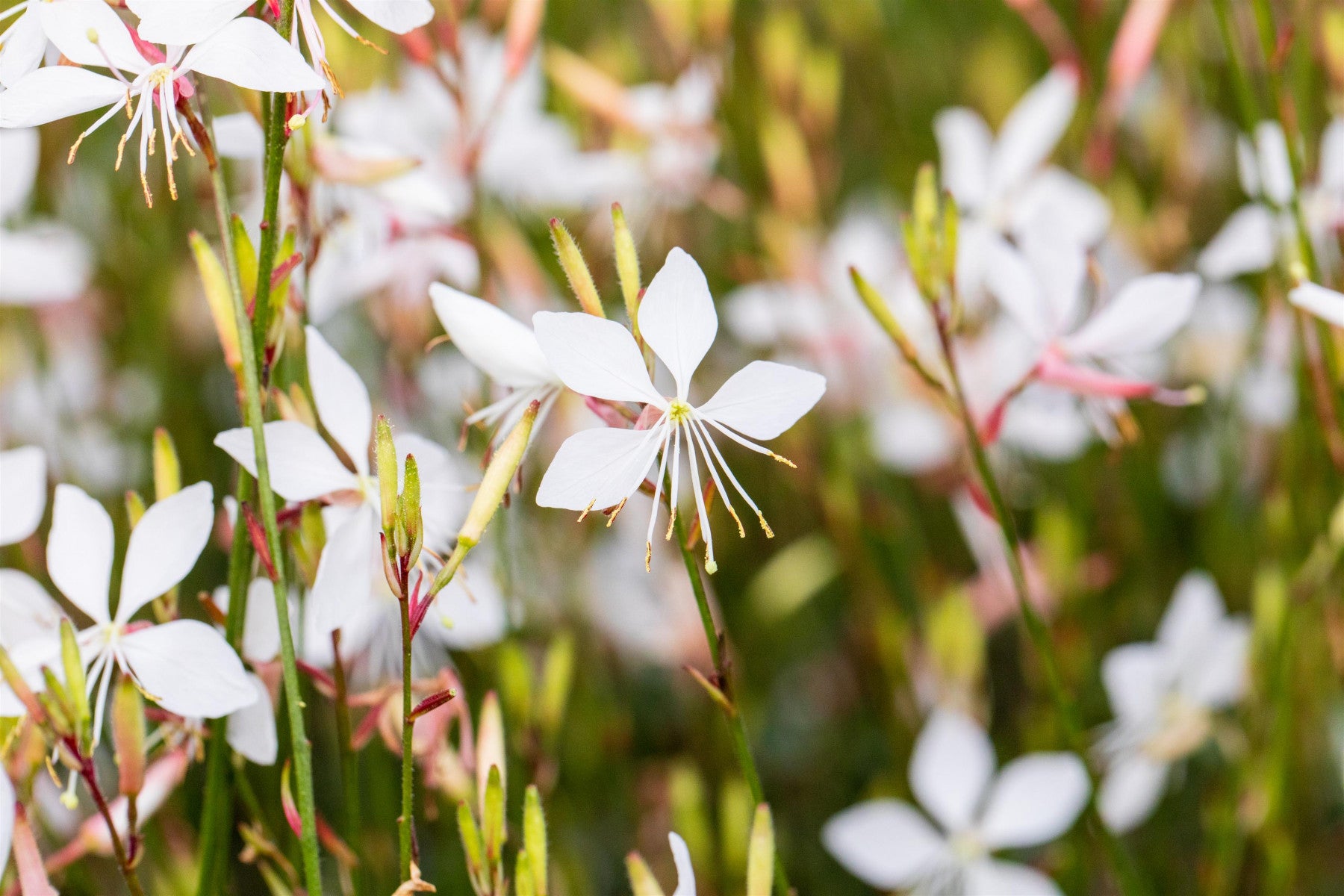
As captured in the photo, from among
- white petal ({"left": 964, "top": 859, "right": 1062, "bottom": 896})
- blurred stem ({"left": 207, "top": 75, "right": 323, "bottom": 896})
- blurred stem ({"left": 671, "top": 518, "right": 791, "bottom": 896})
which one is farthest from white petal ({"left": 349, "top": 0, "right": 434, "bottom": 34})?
white petal ({"left": 964, "top": 859, "right": 1062, "bottom": 896})

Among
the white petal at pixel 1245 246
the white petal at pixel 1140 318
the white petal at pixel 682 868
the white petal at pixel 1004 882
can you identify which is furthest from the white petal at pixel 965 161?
the white petal at pixel 682 868

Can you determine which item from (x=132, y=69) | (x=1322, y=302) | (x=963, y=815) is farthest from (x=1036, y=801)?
(x=132, y=69)

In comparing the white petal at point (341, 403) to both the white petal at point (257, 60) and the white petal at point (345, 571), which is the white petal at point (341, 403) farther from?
the white petal at point (257, 60)

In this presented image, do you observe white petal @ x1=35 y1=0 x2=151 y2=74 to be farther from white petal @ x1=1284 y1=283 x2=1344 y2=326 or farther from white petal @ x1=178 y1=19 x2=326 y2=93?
white petal @ x1=1284 y1=283 x2=1344 y2=326

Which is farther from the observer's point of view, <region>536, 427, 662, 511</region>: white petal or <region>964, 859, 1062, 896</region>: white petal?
<region>964, 859, 1062, 896</region>: white petal

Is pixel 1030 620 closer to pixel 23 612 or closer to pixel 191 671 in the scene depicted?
pixel 191 671

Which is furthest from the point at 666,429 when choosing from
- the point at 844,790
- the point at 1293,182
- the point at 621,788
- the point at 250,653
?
the point at 844,790
